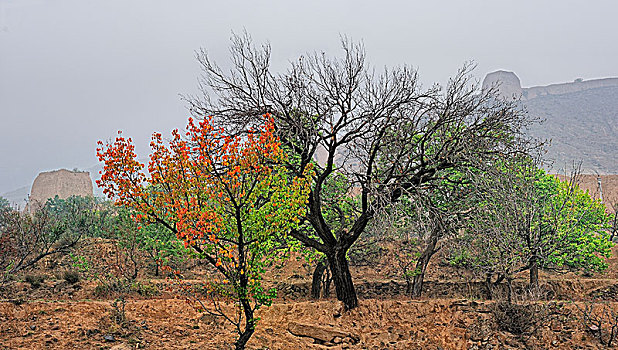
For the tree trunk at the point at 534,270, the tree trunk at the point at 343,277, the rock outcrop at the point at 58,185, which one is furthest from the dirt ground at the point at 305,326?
the rock outcrop at the point at 58,185

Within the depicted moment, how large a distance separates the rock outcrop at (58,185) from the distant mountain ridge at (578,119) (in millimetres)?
95623

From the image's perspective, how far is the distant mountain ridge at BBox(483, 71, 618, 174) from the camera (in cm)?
7981

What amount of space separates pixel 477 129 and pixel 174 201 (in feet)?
22.5

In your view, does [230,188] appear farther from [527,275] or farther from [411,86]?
[527,275]

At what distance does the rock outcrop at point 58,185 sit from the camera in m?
91.1

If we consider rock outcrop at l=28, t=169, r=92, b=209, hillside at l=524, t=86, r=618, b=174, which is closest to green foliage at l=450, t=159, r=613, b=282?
hillside at l=524, t=86, r=618, b=174

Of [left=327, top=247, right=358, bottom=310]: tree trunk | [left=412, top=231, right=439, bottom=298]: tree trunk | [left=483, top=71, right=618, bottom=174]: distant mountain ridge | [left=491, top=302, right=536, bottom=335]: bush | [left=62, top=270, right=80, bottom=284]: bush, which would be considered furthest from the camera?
[left=483, top=71, right=618, bottom=174]: distant mountain ridge

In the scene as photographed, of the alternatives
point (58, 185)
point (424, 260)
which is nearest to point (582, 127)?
point (424, 260)

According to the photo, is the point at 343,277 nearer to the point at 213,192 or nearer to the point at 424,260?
the point at 424,260

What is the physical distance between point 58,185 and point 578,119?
5232 inches

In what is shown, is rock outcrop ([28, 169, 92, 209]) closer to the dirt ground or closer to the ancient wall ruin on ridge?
the dirt ground

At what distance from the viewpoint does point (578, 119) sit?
10206cm

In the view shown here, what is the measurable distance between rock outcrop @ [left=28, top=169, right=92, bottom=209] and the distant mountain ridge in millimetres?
95623

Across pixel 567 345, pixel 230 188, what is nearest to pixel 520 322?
pixel 567 345
